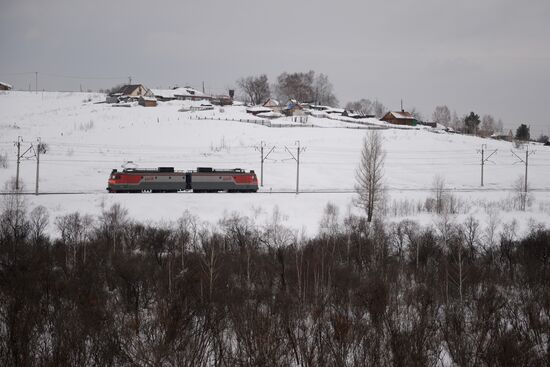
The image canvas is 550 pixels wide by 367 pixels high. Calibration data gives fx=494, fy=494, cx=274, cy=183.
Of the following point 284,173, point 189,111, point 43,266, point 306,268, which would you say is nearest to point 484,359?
point 306,268

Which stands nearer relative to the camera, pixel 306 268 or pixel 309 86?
pixel 306 268

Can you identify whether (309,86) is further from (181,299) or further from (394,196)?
(181,299)

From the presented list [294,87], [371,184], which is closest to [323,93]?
[294,87]

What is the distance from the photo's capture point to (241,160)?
77812 mm

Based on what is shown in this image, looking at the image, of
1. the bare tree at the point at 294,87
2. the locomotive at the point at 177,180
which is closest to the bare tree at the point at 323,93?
the bare tree at the point at 294,87

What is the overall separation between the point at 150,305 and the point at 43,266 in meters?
6.94

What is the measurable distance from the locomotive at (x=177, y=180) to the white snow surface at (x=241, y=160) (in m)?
2.79

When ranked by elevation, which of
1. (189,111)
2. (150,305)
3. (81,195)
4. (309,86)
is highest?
(309,86)

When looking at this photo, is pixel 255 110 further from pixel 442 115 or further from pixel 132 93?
pixel 442 115

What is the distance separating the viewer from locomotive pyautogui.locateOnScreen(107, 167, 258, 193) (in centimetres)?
5344

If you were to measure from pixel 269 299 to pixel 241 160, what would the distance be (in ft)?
191

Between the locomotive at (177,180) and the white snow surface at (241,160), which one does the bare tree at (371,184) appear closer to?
the white snow surface at (241,160)

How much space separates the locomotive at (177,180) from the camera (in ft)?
175

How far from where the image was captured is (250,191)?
57.1 m
